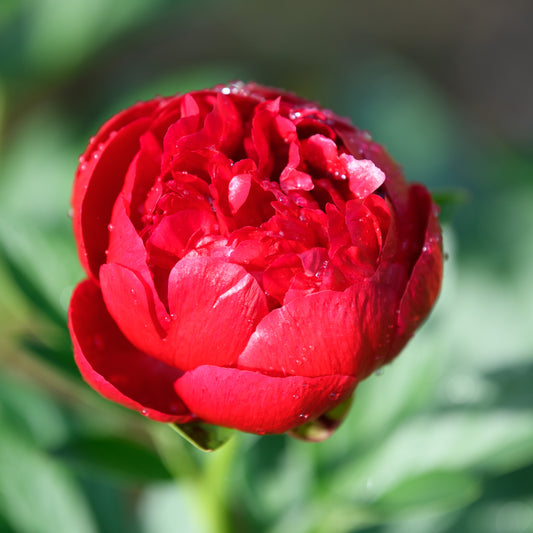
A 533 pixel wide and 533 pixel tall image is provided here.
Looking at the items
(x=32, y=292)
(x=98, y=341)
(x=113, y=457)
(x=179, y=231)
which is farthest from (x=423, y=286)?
(x=32, y=292)

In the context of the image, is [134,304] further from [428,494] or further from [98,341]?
[428,494]

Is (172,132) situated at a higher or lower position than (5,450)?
higher

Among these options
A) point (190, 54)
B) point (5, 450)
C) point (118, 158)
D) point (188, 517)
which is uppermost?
point (190, 54)

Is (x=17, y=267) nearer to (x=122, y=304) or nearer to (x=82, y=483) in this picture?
(x=122, y=304)

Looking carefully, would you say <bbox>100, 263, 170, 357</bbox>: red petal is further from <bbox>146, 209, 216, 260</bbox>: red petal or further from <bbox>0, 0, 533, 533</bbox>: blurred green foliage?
<bbox>0, 0, 533, 533</bbox>: blurred green foliage

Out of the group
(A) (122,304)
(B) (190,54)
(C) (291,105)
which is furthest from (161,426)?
(B) (190,54)

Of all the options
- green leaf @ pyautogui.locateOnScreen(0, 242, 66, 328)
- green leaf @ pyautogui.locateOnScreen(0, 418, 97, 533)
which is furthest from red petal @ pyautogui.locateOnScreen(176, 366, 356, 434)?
green leaf @ pyautogui.locateOnScreen(0, 418, 97, 533)

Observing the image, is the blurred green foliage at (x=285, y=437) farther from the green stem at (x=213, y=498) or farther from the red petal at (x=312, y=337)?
the red petal at (x=312, y=337)
